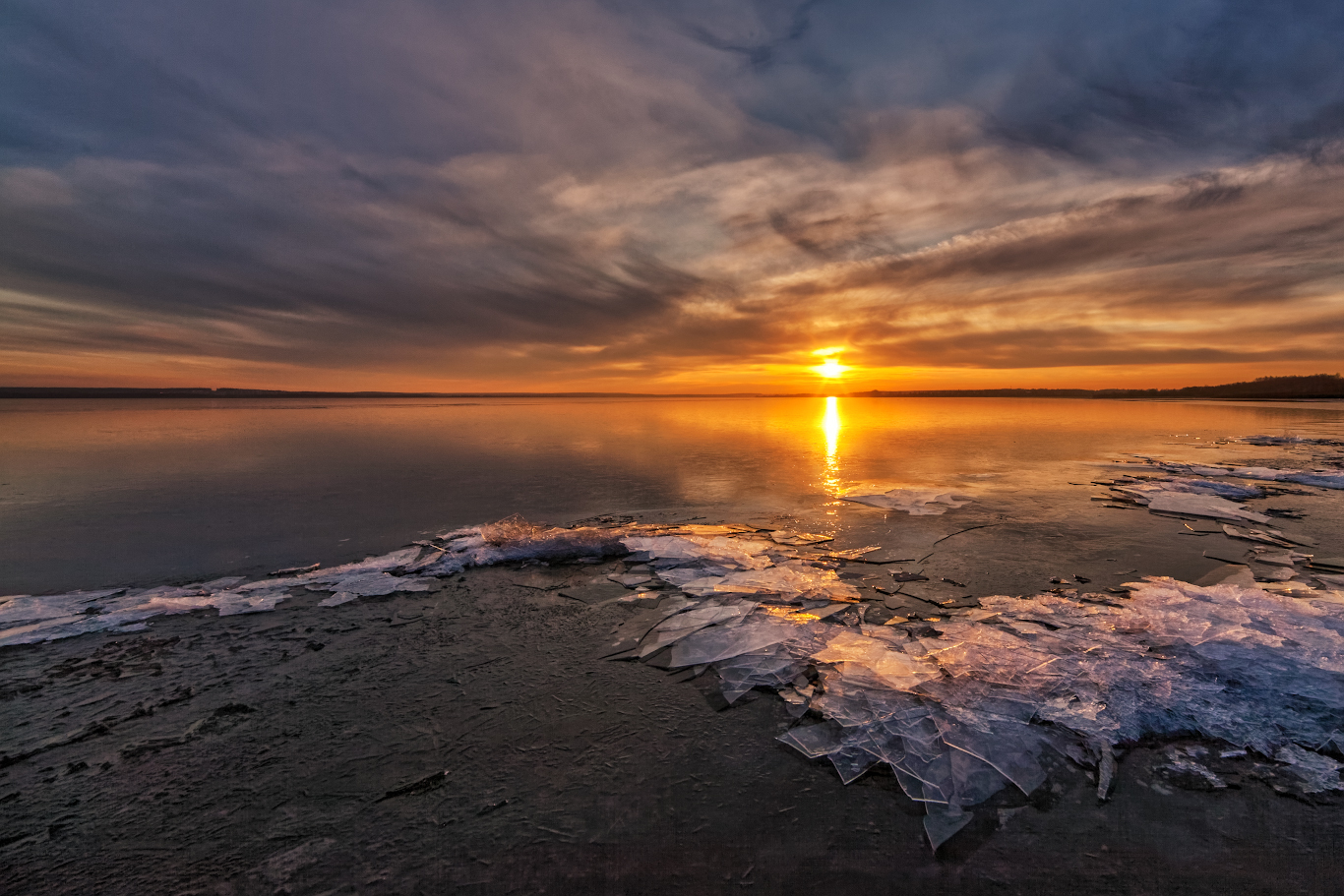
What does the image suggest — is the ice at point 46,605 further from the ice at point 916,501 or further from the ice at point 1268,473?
the ice at point 1268,473

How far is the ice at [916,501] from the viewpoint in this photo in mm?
9820

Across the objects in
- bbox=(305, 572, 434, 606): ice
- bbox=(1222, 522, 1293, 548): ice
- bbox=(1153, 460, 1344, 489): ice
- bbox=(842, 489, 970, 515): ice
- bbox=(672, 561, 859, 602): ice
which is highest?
bbox=(1153, 460, 1344, 489): ice

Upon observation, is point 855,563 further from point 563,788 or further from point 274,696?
point 274,696

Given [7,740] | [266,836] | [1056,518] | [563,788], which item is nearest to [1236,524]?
[1056,518]

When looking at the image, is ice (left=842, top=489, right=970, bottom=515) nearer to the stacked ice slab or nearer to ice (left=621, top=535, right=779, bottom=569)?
ice (left=621, top=535, right=779, bottom=569)

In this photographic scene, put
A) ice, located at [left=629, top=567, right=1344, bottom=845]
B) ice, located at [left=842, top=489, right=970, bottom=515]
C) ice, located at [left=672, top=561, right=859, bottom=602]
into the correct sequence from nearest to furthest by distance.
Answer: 1. ice, located at [left=629, top=567, right=1344, bottom=845]
2. ice, located at [left=672, top=561, right=859, bottom=602]
3. ice, located at [left=842, top=489, right=970, bottom=515]

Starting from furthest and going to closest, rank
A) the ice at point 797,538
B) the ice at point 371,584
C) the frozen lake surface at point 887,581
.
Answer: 1. the ice at point 797,538
2. the ice at point 371,584
3. the frozen lake surface at point 887,581

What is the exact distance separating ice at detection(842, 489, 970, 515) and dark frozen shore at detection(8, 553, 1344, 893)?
22.1 ft

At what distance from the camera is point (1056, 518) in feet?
29.4

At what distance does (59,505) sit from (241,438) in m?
16.2

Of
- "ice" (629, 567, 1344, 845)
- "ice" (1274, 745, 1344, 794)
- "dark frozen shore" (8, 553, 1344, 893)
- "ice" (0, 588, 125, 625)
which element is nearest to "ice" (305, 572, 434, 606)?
"dark frozen shore" (8, 553, 1344, 893)

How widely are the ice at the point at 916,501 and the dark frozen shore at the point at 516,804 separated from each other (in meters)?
6.75

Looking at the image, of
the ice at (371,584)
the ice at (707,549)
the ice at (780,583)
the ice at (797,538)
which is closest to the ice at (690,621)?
the ice at (780,583)

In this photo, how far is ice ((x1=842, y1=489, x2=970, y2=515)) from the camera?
9.82m
